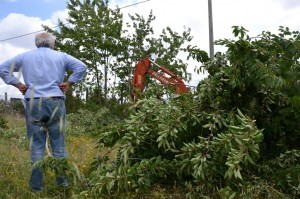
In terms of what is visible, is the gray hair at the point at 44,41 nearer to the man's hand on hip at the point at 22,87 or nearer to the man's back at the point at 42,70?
the man's back at the point at 42,70

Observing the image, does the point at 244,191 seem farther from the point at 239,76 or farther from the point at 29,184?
the point at 29,184

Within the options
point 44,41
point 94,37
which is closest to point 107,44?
point 94,37

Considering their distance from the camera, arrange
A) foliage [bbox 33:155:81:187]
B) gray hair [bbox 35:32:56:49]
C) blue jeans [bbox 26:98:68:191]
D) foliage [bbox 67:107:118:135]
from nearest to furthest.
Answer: foliage [bbox 33:155:81:187]
blue jeans [bbox 26:98:68:191]
gray hair [bbox 35:32:56:49]
foliage [bbox 67:107:118:135]

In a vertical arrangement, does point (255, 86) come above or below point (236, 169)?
above

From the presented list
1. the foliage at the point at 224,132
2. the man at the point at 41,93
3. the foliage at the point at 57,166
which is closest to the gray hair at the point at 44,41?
the man at the point at 41,93

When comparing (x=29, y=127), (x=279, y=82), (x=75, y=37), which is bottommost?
(x=29, y=127)

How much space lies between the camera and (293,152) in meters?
4.17

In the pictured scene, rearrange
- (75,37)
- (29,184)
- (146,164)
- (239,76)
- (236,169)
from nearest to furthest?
1. (236,169)
2. (146,164)
3. (239,76)
4. (29,184)
5. (75,37)

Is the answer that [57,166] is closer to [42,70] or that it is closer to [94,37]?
[42,70]

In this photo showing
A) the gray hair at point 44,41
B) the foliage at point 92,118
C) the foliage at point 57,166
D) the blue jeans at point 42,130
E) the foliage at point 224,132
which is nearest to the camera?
the foliage at point 224,132

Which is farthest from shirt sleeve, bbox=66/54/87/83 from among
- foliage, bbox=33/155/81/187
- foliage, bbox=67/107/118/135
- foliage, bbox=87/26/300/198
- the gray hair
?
foliage, bbox=67/107/118/135

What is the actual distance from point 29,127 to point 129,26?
18025 millimetres

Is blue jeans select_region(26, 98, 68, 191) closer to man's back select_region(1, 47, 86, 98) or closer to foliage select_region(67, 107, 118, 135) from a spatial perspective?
man's back select_region(1, 47, 86, 98)

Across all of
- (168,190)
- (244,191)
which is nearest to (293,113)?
(244,191)
